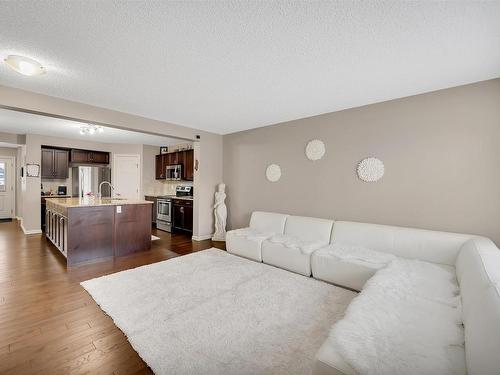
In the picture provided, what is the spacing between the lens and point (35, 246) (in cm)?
434

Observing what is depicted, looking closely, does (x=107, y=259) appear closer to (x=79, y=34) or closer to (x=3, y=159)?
(x=79, y=34)

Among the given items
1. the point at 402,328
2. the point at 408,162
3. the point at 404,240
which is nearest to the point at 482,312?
the point at 402,328

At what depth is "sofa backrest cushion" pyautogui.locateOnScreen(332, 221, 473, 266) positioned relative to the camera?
8.02ft

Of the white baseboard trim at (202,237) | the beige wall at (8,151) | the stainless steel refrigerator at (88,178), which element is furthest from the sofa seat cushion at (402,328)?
the beige wall at (8,151)

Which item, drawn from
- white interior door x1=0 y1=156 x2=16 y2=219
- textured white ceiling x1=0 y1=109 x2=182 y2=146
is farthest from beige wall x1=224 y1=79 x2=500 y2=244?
white interior door x1=0 y1=156 x2=16 y2=219

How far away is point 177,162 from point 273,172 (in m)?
3.28

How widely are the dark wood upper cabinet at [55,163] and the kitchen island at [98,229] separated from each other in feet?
8.54

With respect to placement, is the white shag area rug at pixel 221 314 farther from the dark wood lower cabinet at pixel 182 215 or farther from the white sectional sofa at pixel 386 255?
the dark wood lower cabinet at pixel 182 215

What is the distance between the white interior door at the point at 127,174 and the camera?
6.82 m

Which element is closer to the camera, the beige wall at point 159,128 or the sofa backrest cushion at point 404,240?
the sofa backrest cushion at point 404,240

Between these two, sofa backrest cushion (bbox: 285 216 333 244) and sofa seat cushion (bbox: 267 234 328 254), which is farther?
sofa backrest cushion (bbox: 285 216 333 244)

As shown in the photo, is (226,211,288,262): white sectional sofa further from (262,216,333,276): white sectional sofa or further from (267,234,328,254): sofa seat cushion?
(267,234,328,254): sofa seat cushion

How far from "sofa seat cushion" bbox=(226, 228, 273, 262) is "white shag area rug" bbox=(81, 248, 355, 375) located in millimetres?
303

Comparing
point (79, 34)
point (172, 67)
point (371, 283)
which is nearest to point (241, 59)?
point (172, 67)
